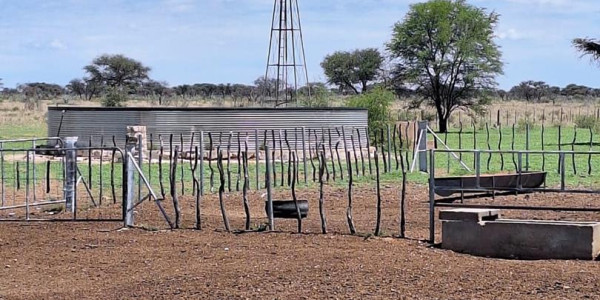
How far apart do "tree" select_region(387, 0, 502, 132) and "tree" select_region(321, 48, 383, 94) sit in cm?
1950

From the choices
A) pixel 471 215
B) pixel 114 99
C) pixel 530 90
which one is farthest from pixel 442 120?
pixel 530 90

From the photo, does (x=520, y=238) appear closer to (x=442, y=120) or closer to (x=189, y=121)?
(x=189, y=121)

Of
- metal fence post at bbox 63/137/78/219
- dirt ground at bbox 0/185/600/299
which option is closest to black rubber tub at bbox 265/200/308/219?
dirt ground at bbox 0/185/600/299

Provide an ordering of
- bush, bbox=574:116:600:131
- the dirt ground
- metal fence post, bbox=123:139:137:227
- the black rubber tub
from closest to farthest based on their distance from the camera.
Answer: the dirt ground
metal fence post, bbox=123:139:137:227
the black rubber tub
bush, bbox=574:116:600:131

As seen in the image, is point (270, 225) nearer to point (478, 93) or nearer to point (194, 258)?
point (194, 258)

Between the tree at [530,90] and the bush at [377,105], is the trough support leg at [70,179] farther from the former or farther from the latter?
the tree at [530,90]

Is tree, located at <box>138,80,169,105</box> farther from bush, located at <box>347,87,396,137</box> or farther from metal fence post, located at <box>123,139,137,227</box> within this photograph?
metal fence post, located at <box>123,139,137,227</box>

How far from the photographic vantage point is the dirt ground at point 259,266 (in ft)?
28.3

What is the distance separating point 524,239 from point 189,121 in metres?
20.7

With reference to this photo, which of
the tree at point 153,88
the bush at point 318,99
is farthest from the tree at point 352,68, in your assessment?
the bush at point 318,99

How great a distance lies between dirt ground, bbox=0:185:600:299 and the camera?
864 cm

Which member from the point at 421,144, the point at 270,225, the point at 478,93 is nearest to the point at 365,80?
the point at 478,93

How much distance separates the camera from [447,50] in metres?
51.0

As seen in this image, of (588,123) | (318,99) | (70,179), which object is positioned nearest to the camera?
(70,179)
